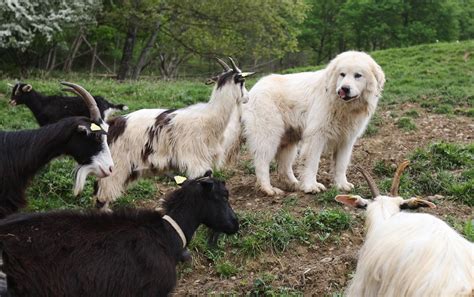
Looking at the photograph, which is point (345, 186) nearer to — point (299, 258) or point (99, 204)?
point (299, 258)

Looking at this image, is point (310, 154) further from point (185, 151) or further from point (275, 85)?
point (185, 151)

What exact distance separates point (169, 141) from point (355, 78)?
2247mm

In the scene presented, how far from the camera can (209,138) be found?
6.09 m

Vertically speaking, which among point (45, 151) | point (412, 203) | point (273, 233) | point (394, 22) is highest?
point (394, 22)

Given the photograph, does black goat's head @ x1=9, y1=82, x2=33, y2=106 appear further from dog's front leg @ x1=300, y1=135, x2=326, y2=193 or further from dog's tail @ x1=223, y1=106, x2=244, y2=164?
dog's front leg @ x1=300, y1=135, x2=326, y2=193

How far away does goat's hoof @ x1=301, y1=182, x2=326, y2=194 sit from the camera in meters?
6.75

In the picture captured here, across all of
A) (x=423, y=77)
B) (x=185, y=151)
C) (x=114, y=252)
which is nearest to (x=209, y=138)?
(x=185, y=151)

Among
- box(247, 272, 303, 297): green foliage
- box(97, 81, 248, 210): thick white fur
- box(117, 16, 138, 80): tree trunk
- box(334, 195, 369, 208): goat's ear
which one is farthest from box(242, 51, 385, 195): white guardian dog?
box(117, 16, 138, 80): tree trunk

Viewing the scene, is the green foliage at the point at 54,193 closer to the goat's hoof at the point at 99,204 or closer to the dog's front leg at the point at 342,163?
the goat's hoof at the point at 99,204

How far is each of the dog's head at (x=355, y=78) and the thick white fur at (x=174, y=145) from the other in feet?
4.16

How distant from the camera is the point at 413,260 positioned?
108 inches

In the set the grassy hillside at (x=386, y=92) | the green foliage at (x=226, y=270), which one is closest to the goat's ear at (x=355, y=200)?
the green foliage at (x=226, y=270)

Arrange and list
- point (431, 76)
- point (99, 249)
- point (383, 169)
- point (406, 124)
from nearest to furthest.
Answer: point (99, 249), point (383, 169), point (406, 124), point (431, 76)

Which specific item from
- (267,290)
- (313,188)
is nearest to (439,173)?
(313,188)
